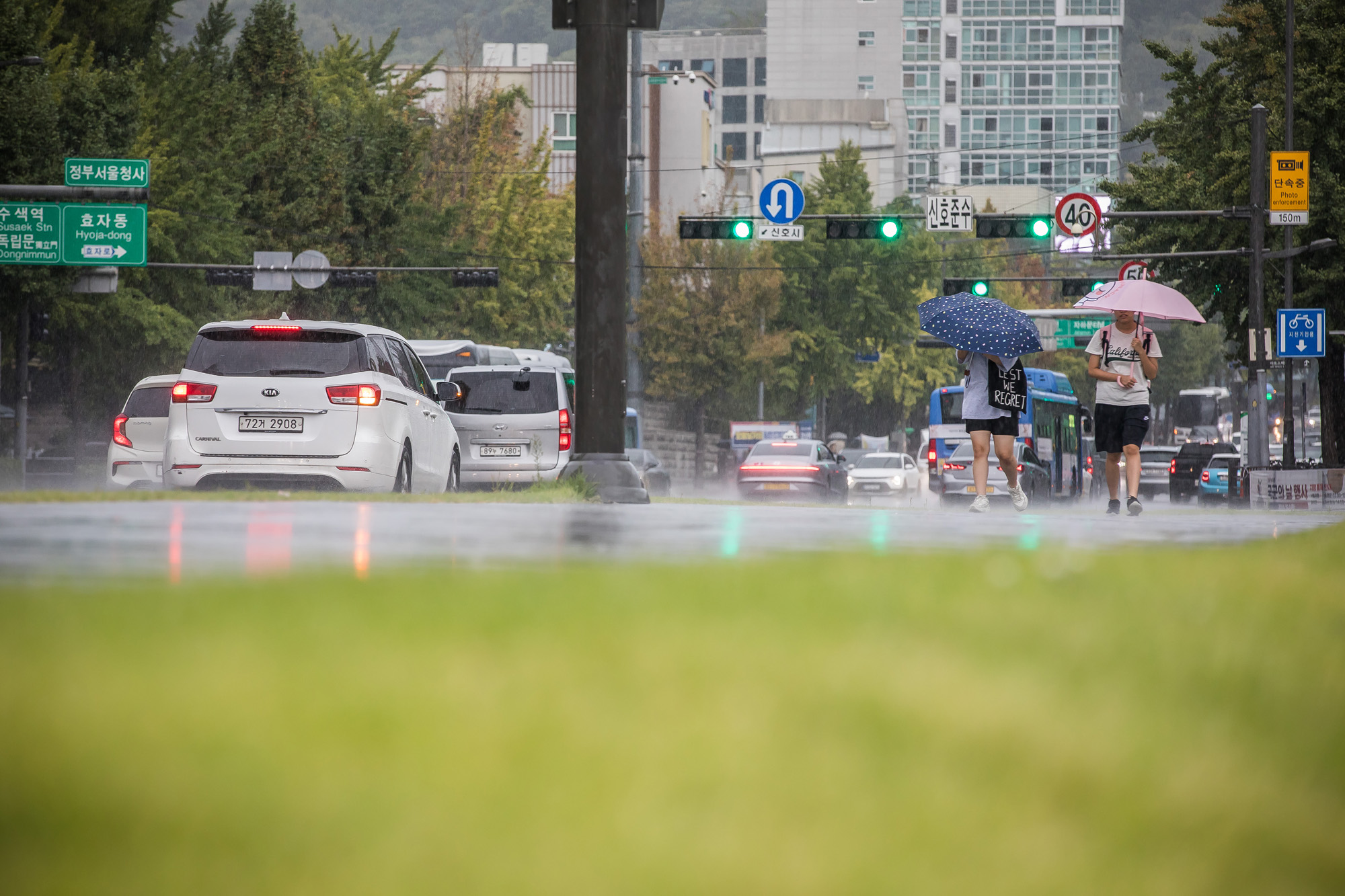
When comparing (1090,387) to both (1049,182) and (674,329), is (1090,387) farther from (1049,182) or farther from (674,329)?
(1049,182)

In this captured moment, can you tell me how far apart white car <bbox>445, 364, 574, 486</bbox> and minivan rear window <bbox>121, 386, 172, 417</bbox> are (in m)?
3.84

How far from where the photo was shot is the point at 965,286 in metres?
38.2

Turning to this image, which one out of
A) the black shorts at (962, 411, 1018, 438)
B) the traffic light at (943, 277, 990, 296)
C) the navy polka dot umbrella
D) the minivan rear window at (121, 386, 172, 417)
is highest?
the traffic light at (943, 277, 990, 296)

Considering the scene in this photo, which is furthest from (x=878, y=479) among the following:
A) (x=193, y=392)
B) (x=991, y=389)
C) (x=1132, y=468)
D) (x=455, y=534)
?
(x=455, y=534)

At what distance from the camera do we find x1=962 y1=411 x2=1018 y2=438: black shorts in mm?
13508

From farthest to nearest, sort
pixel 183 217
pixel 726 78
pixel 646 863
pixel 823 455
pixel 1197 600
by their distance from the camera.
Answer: pixel 726 78 → pixel 183 217 → pixel 823 455 → pixel 1197 600 → pixel 646 863

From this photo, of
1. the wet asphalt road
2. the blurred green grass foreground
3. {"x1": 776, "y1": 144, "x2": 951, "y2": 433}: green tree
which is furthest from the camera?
{"x1": 776, "y1": 144, "x2": 951, "y2": 433}: green tree

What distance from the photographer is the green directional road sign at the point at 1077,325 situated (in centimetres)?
5616

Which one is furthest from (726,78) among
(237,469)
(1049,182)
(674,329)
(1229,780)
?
(1229,780)

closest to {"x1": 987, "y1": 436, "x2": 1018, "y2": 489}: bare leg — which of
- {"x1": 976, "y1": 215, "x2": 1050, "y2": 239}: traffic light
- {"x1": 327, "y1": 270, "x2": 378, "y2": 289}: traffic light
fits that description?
{"x1": 976, "y1": 215, "x2": 1050, "y2": 239}: traffic light

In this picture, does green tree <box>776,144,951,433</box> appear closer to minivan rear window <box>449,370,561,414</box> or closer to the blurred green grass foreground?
minivan rear window <box>449,370,561,414</box>

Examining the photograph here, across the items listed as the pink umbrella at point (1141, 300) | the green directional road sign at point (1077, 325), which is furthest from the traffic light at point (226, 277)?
the green directional road sign at point (1077, 325)

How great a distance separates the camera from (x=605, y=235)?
40.0 ft

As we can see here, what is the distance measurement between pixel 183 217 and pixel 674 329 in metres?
30.4
